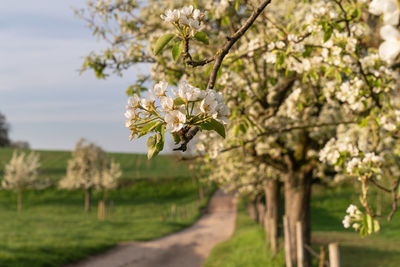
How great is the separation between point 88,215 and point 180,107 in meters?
37.2

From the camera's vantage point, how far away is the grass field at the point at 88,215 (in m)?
15.2

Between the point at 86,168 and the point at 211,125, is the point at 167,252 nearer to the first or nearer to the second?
the point at 211,125

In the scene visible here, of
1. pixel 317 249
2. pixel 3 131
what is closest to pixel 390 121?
pixel 317 249

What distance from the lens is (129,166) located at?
64438mm

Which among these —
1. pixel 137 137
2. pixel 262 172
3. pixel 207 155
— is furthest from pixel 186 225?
pixel 137 137

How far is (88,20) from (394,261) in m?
15.6

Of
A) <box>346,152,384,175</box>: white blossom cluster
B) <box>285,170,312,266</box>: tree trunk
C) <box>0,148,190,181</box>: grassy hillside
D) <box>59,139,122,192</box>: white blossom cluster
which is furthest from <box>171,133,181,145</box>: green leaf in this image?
<box>0,148,190,181</box>: grassy hillside

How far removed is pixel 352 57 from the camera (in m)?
5.47

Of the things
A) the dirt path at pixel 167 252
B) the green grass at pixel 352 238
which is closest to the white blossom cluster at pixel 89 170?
the dirt path at pixel 167 252

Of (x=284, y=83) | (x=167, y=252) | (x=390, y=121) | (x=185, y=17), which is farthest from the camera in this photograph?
(x=167, y=252)

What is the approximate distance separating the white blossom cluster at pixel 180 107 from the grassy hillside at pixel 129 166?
4770 centimetres

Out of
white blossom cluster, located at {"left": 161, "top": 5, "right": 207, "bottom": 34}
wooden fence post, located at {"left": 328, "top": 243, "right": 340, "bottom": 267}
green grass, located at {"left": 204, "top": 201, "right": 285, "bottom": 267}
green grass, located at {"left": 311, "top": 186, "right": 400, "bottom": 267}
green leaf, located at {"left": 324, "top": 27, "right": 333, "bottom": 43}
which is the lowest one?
green grass, located at {"left": 311, "top": 186, "right": 400, "bottom": 267}

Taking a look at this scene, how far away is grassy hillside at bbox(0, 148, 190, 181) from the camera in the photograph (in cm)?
5625

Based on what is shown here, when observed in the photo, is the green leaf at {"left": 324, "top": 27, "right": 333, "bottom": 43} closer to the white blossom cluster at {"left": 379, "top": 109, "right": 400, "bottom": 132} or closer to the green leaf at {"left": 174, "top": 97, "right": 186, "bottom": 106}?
the white blossom cluster at {"left": 379, "top": 109, "right": 400, "bottom": 132}
